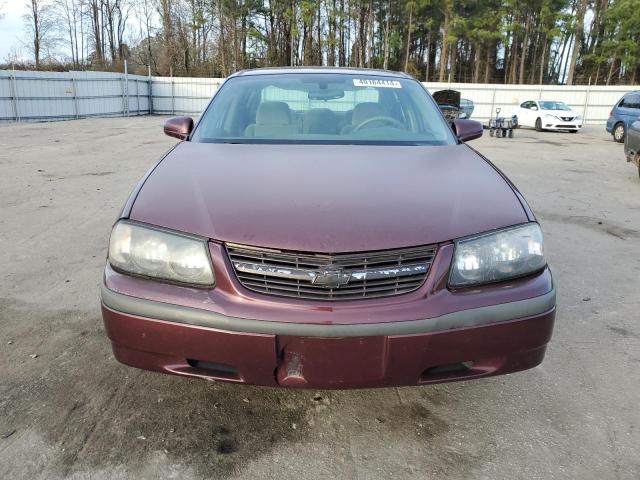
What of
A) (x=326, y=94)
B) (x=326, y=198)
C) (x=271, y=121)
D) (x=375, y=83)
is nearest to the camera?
(x=326, y=198)

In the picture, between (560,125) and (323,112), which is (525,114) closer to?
(560,125)

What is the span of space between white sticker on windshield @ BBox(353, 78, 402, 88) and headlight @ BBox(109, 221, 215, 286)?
189 centimetres

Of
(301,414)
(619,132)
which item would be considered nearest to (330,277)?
(301,414)

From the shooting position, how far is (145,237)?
1.86m

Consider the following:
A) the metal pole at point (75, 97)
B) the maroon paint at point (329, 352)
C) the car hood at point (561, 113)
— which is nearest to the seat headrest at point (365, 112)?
the maroon paint at point (329, 352)

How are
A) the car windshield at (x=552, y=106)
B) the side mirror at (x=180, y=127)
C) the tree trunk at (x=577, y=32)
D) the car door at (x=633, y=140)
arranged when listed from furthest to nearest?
the tree trunk at (x=577, y=32), the car windshield at (x=552, y=106), the car door at (x=633, y=140), the side mirror at (x=180, y=127)

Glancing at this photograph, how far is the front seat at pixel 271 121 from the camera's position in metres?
2.87

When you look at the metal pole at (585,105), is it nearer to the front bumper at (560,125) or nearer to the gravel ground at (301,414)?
the front bumper at (560,125)

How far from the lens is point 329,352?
168 centimetres

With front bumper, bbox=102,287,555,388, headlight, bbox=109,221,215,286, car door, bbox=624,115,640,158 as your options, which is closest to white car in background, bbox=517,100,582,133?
car door, bbox=624,115,640,158

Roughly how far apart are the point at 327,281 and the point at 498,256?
25.7 inches

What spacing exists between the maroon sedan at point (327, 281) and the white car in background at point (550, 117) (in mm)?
21906

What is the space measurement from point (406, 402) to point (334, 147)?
4.27ft

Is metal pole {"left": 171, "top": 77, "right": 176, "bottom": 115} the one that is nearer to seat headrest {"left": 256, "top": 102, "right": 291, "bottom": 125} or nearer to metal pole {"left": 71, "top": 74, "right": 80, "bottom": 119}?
metal pole {"left": 71, "top": 74, "right": 80, "bottom": 119}
